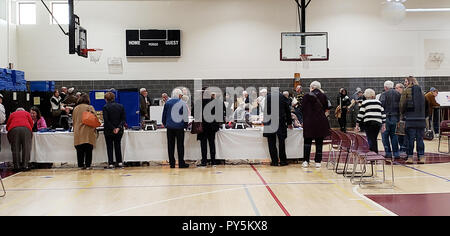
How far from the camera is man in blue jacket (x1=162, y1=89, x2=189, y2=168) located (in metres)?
7.92

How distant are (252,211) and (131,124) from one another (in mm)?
4854

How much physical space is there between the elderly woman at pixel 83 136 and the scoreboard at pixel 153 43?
24.7 feet

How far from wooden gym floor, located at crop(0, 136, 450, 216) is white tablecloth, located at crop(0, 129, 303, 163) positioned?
0.94 ft

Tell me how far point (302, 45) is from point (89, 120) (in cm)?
690

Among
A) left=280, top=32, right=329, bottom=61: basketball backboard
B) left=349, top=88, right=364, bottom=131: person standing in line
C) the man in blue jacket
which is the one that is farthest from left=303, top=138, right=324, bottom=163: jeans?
left=349, top=88, right=364, bottom=131: person standing in line

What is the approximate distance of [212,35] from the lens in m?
15.8

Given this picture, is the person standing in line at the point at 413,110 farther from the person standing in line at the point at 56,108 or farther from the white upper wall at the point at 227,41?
the person standing in line at the point at 56,108

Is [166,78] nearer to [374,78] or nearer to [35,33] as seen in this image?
[35,33]

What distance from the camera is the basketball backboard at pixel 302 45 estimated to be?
41.9ft

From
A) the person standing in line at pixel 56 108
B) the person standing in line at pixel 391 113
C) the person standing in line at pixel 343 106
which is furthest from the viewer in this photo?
the person standing in line at pixel 343 106

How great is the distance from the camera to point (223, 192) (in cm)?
591

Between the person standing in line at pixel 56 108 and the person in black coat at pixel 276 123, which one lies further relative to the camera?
the person standing in line at pixel 56 108

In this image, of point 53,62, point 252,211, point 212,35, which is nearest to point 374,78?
point 212,35

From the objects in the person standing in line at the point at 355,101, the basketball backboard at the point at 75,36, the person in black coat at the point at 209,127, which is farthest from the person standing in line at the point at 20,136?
the person standing in line at the point at 355,101
